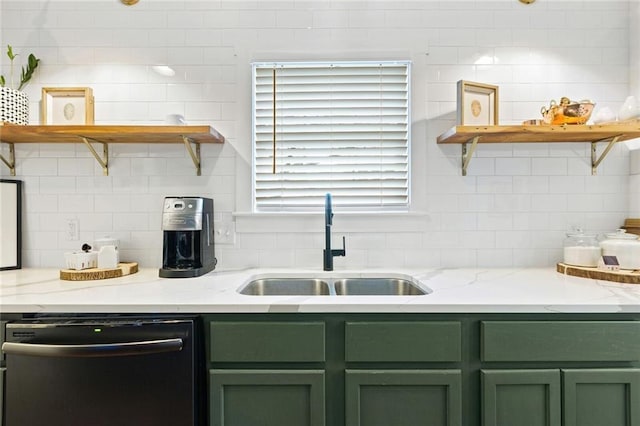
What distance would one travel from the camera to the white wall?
2070 mm

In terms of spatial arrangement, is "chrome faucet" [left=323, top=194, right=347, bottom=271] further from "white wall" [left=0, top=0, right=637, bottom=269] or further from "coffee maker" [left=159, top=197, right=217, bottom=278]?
"coffee maker" [left=159, top=197, right=217, bottom=278]

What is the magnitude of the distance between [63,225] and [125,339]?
3.78 feet

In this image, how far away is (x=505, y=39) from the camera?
2.08 meters

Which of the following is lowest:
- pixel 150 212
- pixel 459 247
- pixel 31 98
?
pixel 459 247

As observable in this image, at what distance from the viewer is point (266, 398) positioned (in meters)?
1.35

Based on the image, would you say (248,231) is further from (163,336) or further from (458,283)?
(458,283)

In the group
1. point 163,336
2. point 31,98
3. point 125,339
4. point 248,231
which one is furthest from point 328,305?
point 31,98

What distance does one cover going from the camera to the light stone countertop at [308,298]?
1.33 metres

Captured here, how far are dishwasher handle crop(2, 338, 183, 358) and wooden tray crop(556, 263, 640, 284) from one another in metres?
1.80

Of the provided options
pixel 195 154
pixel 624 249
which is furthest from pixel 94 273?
pixel 624 249

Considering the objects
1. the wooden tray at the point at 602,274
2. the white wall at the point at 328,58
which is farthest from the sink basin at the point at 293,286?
the wooden tray at the point at 602,274

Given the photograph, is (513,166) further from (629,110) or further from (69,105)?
(69,105)

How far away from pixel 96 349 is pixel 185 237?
68 centimetres

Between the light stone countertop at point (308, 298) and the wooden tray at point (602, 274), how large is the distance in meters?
0.04
